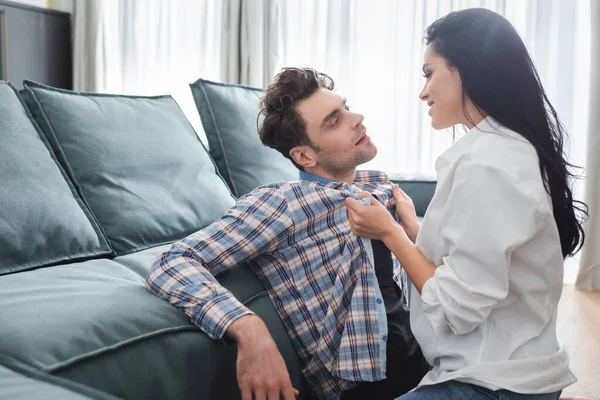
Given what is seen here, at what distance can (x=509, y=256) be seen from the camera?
3.05ft

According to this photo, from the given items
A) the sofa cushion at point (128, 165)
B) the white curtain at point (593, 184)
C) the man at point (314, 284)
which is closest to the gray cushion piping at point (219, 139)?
the sofa cushion at point (128, 165)

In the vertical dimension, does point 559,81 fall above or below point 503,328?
above

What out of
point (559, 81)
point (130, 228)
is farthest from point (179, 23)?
point (130, 228)

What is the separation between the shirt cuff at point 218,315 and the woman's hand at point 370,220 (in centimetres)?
27

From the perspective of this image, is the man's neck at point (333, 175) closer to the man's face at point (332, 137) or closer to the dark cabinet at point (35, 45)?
the man's face at point (332, 137)

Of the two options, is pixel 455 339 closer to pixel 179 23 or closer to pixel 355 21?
pixel 355 21

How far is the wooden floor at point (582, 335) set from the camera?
6.61ft

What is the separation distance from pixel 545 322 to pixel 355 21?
2.76 meters

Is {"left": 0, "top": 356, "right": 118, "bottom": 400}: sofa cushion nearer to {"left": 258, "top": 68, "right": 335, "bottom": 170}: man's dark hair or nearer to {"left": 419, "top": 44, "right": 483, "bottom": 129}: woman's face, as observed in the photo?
{"left": 419, "top": 44, "right": 483, "bottom": 129}: woman's face

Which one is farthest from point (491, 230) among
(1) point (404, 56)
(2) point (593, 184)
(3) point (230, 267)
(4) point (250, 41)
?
(4) point (250, 41)

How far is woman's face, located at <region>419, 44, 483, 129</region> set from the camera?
107 centimetres

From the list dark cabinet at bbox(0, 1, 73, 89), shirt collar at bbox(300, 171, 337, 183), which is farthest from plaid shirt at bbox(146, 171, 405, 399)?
dark cabinet at bbox(0, 1, 73, 89)

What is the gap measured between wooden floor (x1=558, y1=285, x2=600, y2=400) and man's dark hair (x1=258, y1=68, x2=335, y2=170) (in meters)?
1.17

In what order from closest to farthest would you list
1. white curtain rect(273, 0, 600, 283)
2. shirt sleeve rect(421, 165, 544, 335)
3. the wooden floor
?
shirt sleeve rect(421, 165, 544, 335)
the wooden floor
white curtain rect(273, 0, 600, 283)
